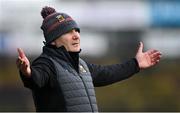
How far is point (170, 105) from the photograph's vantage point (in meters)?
15.8

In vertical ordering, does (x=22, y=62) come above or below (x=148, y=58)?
above

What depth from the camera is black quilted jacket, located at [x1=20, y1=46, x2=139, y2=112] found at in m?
4.73

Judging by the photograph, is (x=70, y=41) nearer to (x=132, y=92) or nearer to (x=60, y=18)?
(x=60, y=18)

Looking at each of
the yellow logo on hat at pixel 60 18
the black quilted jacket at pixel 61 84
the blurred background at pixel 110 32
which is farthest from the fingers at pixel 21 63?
the blurred background at pixel 110 32

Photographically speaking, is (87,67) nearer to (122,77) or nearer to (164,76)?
(122,77)

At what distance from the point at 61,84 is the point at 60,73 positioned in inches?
2.7

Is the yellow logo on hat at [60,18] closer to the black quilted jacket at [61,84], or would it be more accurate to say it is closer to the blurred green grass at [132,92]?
the black quilted jacket at [61,84]

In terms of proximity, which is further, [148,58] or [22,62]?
[148,58]

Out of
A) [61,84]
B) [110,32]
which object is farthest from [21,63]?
[110,32]

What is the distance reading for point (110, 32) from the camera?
21875 millimetres

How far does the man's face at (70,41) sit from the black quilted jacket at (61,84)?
31mm

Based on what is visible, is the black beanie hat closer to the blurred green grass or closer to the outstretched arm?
the outstretched arm

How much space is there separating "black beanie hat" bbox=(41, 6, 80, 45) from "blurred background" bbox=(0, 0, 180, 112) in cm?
1239

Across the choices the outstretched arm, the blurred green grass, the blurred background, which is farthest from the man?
the blurred background
